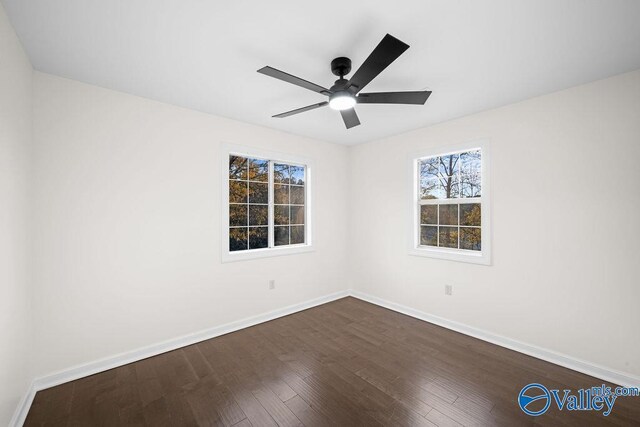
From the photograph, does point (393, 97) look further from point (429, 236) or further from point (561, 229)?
point (429, 236)

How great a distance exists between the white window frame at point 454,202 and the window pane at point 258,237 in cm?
208

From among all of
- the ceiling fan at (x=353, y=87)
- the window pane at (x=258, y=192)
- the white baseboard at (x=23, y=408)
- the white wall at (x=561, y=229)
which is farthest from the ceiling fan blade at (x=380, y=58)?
the white baseboard at (x=23, y=408)

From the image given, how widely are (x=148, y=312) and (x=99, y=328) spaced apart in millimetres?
394

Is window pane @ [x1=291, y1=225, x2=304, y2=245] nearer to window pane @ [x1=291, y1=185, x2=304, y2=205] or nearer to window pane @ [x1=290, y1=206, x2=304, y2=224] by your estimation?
window pane @ [x1=290, y1=206, x2=304, y2=224]

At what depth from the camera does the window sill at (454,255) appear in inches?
124

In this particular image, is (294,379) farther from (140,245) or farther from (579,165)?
(579,165)

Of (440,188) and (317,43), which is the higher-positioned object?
(317,43)

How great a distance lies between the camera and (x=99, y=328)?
8.13ft

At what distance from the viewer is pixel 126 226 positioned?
2619mm

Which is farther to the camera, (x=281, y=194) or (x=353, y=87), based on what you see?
(x=281, y=194)

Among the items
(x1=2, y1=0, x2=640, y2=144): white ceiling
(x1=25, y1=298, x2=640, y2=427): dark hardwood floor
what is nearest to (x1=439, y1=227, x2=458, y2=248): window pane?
(x1=25, y1=298, x2=640, y2=427): dark hardwood floor

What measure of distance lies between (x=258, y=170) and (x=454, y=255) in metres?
2.85

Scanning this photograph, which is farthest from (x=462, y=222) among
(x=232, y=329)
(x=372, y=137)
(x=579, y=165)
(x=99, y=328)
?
(x=99, y=328)

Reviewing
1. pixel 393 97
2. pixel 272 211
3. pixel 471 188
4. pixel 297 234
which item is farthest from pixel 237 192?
pixel 471 188
